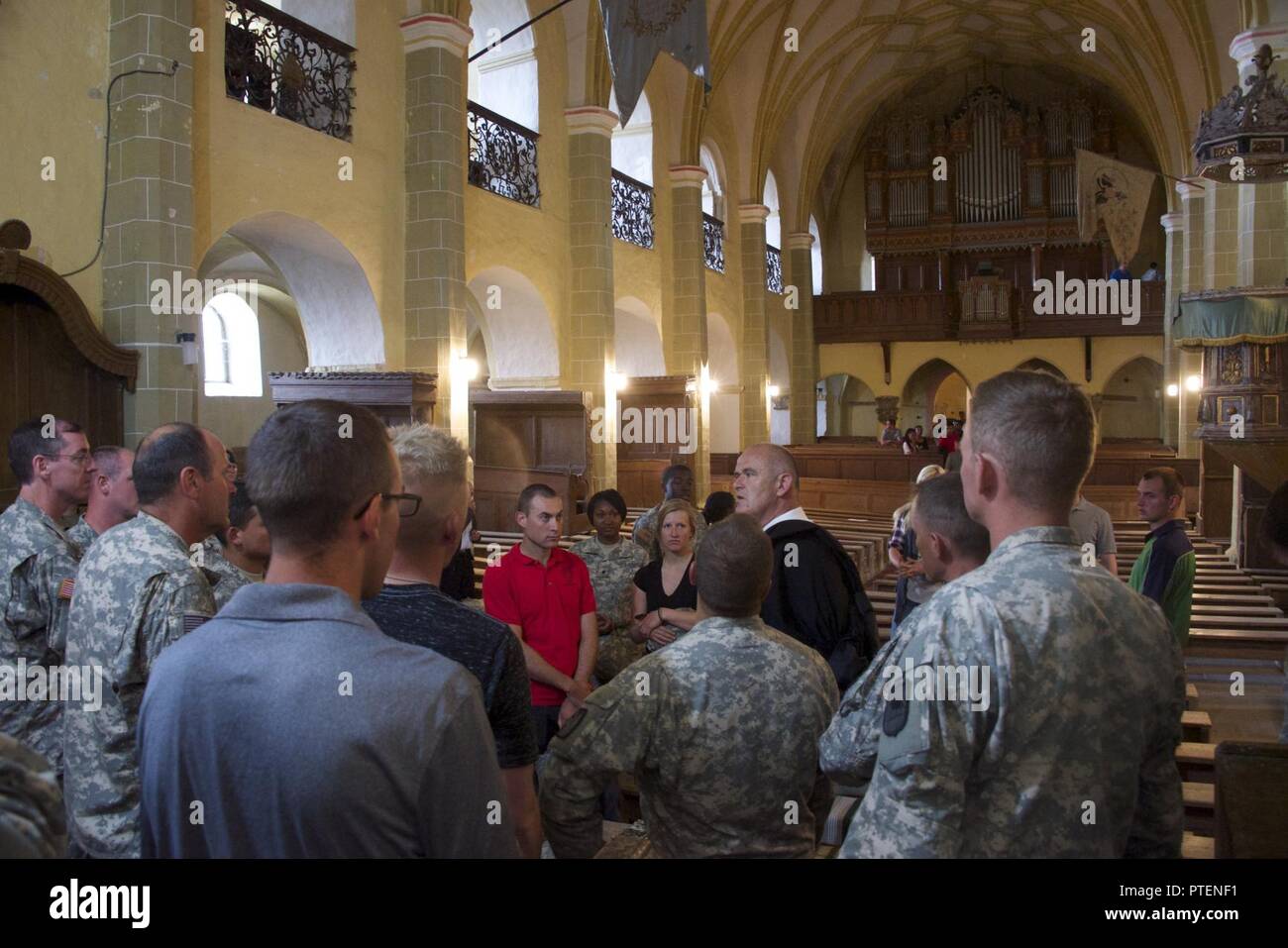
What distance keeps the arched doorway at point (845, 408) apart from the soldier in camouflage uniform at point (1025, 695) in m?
25.3

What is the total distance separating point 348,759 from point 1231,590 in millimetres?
9641

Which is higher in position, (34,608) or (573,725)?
(34,608)

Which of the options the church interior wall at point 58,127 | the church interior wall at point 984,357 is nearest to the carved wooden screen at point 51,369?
the church interior wall at point 58,127

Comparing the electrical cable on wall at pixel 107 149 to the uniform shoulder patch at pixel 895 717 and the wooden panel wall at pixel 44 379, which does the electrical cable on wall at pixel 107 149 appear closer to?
the wooden panel wall at pixel 44 379

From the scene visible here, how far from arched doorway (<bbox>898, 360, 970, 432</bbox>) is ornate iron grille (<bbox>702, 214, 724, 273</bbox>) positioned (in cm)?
906

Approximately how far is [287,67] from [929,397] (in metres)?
20.7

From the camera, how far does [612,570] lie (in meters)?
5.01

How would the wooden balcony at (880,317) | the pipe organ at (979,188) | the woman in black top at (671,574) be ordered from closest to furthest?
the woman in black top at (671,574)
the pipe organ at (979,188)
the wooden balcony at (880,317)

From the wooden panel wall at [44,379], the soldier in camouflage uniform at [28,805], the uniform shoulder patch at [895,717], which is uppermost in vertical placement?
the wooden panel wall at [44,379]

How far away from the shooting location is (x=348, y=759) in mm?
1335

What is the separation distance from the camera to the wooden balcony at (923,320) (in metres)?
23.0

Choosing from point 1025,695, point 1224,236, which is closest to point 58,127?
point 1025,695

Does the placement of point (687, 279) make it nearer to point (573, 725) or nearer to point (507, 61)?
point (507, 61)
